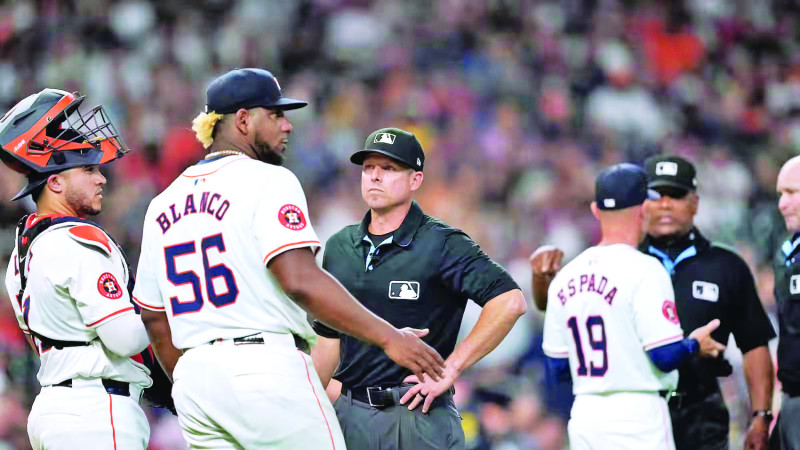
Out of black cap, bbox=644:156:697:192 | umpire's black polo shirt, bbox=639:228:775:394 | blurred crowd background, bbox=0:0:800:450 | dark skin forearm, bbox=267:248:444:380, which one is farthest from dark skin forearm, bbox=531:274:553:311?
blurred crowd background, bbox=0:0:800:450

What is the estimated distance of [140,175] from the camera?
10391mm

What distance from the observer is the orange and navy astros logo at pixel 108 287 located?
4.25 metres

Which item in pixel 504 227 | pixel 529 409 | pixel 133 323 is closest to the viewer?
pixel 133 323

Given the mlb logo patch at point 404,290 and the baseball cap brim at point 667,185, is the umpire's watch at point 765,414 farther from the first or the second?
the mlb logo patch at point 404,290

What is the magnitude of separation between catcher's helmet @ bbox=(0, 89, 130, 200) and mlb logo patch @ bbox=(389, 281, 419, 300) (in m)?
1.41

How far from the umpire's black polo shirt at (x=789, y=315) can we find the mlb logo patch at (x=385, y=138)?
7.39 feet

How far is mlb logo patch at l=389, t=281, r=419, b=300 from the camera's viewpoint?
469 cm

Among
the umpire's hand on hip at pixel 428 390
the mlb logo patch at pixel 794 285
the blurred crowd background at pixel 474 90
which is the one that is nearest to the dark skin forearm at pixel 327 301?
the umpire's hand on hip at pixel 428 390

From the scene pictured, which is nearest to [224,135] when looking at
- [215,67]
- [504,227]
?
[504,227]

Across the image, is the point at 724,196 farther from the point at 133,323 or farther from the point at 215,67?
the point at 133,323

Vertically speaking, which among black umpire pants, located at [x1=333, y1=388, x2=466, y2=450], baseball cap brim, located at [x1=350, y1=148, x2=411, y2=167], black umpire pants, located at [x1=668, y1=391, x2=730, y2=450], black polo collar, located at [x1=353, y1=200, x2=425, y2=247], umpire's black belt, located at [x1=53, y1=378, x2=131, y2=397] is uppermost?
baseball cap brim, located at [x1=350, y1=148, x2=411, y2=167]

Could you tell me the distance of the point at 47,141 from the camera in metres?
4.50

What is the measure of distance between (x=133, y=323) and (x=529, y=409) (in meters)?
4.13

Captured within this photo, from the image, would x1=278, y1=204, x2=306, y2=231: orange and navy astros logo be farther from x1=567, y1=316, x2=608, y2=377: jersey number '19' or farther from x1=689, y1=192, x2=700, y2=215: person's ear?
x1=689, y1=192, x2=700, y2=215: person's ear
